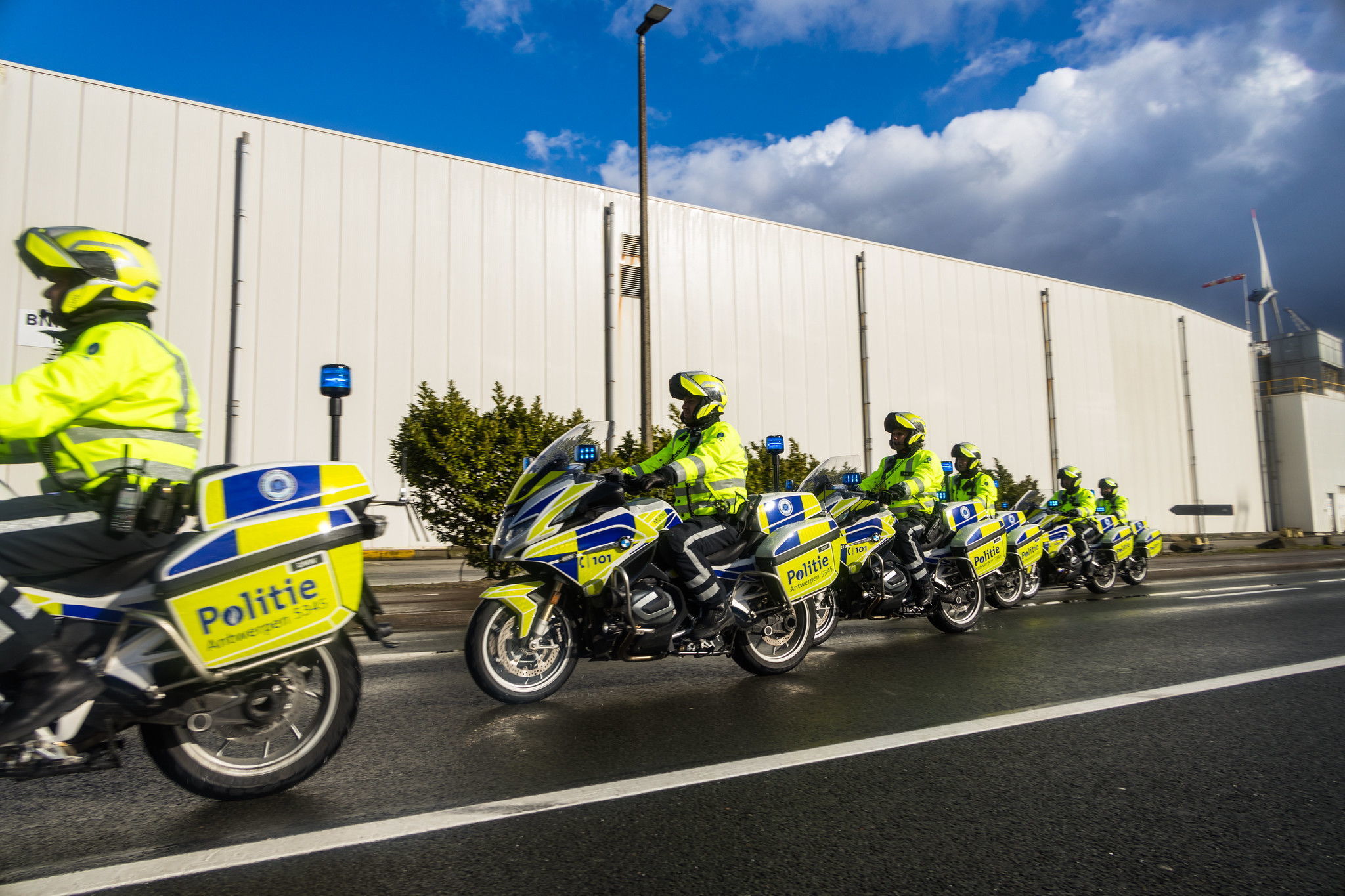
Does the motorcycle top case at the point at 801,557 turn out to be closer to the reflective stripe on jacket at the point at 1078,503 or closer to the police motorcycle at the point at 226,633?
the police motorcycle at the point at 226,633

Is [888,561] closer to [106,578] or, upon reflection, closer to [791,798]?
[791,798]

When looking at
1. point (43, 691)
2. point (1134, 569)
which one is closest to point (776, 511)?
point (43, 691)

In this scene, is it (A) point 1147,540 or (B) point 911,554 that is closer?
(B) point 911,554

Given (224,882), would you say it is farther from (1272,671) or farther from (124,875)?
(1272,671)

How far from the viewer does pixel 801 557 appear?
232 inches

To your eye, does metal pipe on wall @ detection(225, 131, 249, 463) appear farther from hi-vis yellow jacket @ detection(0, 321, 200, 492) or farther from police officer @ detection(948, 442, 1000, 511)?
hi-vis yellow jacket @ detection(0, 321, 200, 492)

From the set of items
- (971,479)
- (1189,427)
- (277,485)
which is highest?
(1189,427)

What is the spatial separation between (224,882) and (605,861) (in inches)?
41.2

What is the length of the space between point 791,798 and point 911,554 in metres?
5.12

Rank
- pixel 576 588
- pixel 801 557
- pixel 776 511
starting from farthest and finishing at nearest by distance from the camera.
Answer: pixel 776 511 → pixel 801 557 → pixel 576 588

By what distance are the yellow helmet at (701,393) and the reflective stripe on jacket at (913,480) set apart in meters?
3.13

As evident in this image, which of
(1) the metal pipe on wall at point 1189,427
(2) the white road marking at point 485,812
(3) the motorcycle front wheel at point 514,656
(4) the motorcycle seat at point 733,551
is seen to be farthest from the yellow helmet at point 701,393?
(1) the metal pipe on wall at point 1189,427

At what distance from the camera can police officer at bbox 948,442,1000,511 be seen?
34.6 ft

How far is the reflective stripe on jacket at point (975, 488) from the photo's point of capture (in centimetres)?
1052
